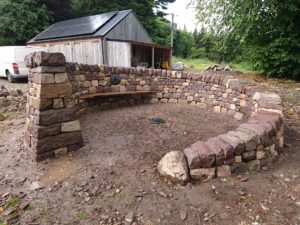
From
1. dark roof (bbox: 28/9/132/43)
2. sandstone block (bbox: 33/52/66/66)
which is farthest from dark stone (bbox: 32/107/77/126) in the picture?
dark roof (bbox: 28/9/132/43)

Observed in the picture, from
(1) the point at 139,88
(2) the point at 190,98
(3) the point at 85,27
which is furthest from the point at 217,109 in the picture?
(3) the point at 85,27

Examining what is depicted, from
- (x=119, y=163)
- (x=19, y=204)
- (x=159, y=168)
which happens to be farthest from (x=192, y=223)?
(x=19, y=204)

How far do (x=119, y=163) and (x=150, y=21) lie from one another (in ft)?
78.3

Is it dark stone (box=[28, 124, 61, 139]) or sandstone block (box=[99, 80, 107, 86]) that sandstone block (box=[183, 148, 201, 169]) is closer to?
dark stone (box=[28, 124, 61, 139])

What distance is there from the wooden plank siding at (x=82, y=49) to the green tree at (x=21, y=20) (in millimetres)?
4098

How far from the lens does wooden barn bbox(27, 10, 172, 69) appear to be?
13.8 metres

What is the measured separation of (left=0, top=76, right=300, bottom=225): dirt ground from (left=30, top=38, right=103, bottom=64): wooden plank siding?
35.3 feet

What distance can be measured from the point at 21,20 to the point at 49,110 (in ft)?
60.7

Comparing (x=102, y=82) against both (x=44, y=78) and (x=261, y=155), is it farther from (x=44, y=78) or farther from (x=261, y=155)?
(x=261, y=155)

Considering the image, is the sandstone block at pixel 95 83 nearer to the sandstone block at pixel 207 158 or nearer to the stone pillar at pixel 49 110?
the stone pillar at pixel 49 110

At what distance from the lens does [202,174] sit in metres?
2.74

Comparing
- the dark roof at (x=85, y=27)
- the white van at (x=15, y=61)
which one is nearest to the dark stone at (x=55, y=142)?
the white van at (x=15, y=61)

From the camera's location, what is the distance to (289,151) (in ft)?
11.4

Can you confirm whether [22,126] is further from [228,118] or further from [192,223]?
[228,118]
